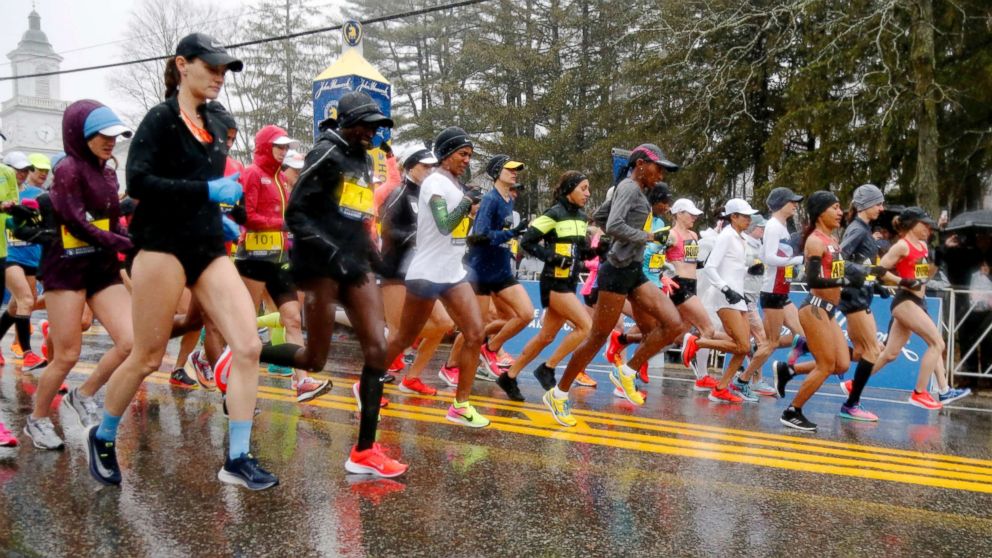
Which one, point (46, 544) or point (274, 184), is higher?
point (274, 184)

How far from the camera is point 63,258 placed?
5.06 metres

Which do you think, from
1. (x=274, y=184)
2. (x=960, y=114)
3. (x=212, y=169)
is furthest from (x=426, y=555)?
(x=960, y=114)

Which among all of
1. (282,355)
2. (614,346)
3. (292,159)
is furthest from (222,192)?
(614,346)

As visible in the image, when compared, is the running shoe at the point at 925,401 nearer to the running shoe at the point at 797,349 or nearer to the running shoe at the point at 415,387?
the running shoe at the point at 797,349

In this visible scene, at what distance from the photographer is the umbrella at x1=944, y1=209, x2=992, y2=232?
33.0 ft

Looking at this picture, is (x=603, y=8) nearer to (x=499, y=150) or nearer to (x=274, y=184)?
(x=499, y=150)

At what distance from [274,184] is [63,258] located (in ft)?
6.70

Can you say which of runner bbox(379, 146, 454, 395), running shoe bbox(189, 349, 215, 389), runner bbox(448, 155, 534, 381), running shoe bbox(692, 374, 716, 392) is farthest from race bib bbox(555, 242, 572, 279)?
running shoe bbox(189, 349, 215, 389)

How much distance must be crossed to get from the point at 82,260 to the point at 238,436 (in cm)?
182

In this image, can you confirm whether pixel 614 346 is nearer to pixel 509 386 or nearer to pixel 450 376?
pixel 450 376

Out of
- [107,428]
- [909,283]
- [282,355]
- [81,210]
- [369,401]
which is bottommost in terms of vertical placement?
[107,428]

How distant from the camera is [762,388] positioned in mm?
9258

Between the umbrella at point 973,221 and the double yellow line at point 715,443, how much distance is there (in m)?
5.16

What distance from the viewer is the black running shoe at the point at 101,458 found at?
4156 mm
